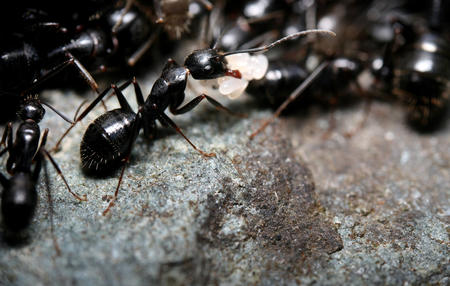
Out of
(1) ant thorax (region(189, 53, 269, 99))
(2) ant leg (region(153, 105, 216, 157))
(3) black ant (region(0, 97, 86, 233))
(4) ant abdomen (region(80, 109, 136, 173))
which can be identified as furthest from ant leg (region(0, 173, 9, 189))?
(1) ant thorax (region(189, 53, 269, 99))

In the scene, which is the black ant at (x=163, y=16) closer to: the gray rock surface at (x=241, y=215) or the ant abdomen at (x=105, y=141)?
the gray rock surface at (x=241, y=215)

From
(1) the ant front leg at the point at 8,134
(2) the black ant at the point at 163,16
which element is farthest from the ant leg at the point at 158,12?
(1) the ant front leg at the point at 8,134

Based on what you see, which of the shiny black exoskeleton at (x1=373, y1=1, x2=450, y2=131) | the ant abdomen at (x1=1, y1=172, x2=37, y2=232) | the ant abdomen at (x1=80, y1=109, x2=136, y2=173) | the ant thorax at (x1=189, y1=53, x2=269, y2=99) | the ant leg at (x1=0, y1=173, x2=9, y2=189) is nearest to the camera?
the ant abdomen at (x1=1, y1=172, x2=37, y2=232)

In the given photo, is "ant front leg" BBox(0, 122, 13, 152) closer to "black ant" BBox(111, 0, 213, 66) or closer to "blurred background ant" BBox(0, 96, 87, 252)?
"blurred background ant" BBox(0, 96, 87, 252)

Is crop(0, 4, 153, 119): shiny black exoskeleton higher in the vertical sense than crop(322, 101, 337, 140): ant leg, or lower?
higher

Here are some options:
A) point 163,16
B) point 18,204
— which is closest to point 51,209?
Result: point 18,204

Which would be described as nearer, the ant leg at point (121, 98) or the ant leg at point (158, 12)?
the ant leg at point (121, 98)
